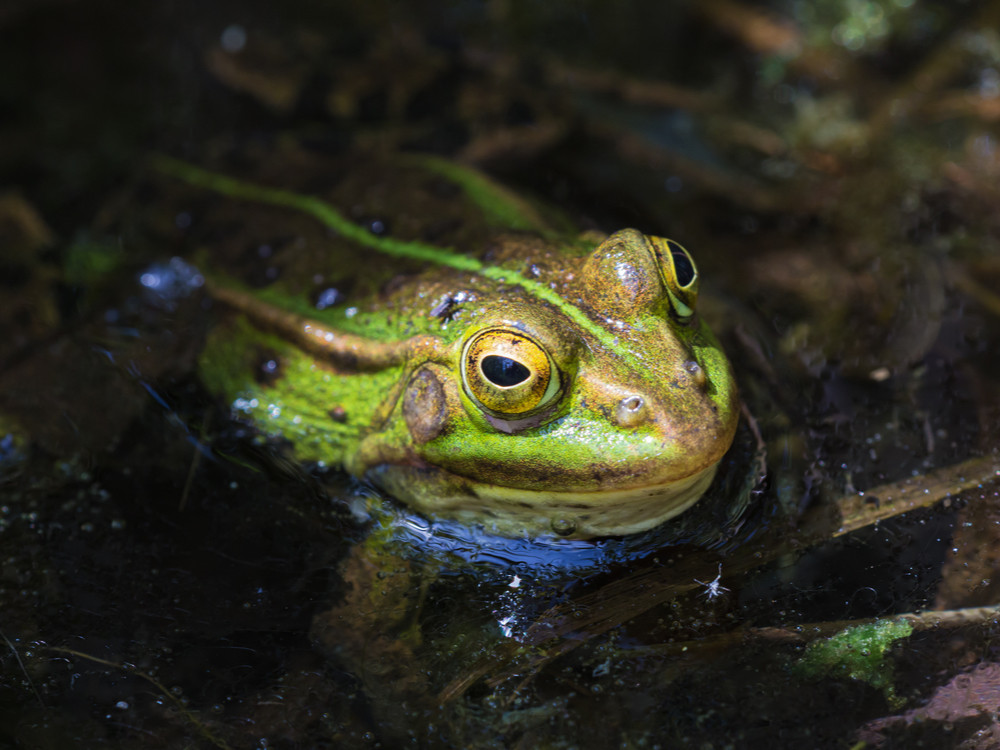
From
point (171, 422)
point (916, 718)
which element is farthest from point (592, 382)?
point (171, 422)

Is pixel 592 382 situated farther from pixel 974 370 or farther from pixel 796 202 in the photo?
pixel 796 202

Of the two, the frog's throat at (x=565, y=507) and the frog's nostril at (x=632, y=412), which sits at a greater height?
the frog's nostril at (x=632, y=412)

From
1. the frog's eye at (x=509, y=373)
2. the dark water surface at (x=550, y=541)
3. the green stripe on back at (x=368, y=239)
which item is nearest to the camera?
the dark water surface at (x=550, y=541)

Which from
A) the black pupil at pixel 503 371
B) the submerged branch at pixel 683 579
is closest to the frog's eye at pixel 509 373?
the black pupil at pixel 503 371

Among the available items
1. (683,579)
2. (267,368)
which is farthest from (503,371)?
(267,368)

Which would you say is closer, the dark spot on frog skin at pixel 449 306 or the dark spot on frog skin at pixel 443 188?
the dark spot on frog skin at pixel 449 306

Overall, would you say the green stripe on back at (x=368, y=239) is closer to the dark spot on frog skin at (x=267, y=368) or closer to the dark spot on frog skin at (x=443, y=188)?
the dark spot on frog skin at (x=443, y=188)

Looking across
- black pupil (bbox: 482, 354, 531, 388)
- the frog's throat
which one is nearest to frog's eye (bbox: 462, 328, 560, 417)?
black pupil (bbox: 482, 354, 531, 388)

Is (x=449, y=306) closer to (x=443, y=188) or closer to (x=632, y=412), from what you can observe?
(x=632, y=412)
